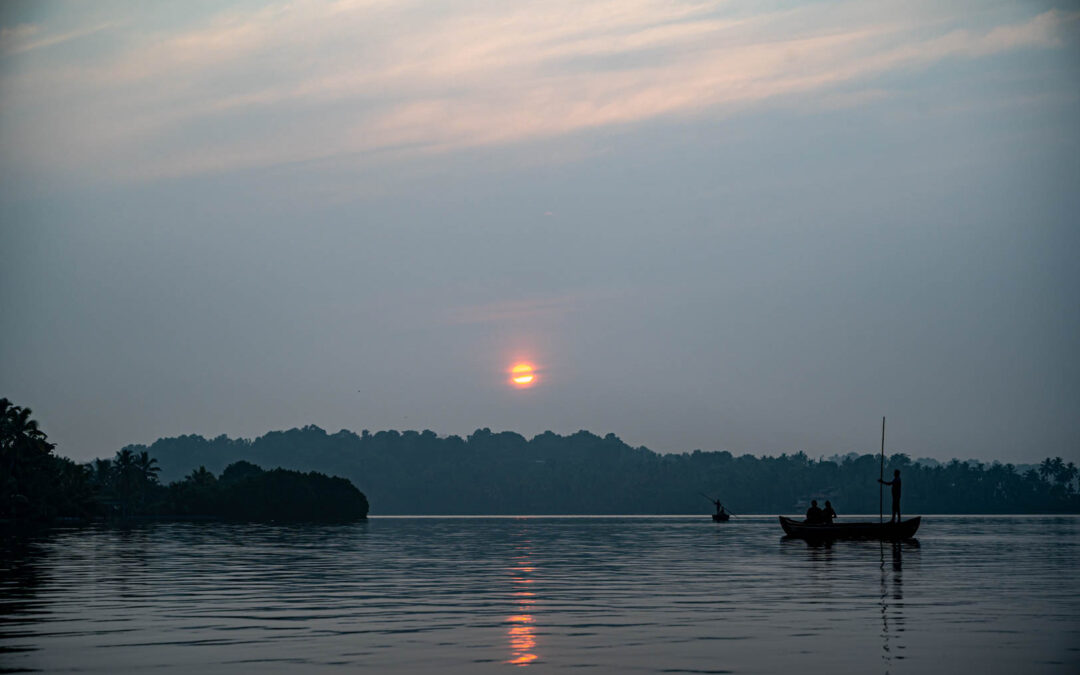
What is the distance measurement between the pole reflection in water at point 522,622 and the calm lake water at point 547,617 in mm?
100

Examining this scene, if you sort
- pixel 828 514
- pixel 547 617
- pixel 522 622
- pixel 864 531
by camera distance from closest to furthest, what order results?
pixel 522 622 < pixel 547 617 < pixel 864 531 < pixel 828 514

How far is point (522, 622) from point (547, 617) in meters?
1.31

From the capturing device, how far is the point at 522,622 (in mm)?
30078

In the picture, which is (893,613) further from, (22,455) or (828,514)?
(22,455)

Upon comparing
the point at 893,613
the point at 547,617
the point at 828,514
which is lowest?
the point at 547,617

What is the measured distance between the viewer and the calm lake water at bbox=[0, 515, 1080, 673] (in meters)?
23.1

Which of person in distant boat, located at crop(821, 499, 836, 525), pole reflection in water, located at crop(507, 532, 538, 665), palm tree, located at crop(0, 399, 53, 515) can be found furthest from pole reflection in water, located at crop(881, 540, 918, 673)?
palm tree, located at crop(0, 399, 53, 515)

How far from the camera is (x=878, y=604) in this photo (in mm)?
34000

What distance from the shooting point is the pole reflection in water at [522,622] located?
23920 mm

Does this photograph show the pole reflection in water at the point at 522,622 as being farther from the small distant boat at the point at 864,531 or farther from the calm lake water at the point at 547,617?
the small distant boat at the point at 864,531

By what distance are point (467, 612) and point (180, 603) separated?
8639 millimetres

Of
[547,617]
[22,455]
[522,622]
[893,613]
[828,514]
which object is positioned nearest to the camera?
[522,622]

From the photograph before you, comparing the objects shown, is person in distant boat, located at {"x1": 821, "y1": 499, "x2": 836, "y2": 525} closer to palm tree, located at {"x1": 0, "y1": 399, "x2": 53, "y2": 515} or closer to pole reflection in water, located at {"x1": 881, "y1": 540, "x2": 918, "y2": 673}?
pole reflection in water, located at {"x1": 881, "y1": 540, "x2": 918, "y2": 673}

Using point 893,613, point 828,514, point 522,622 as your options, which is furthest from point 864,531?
point 522,622
